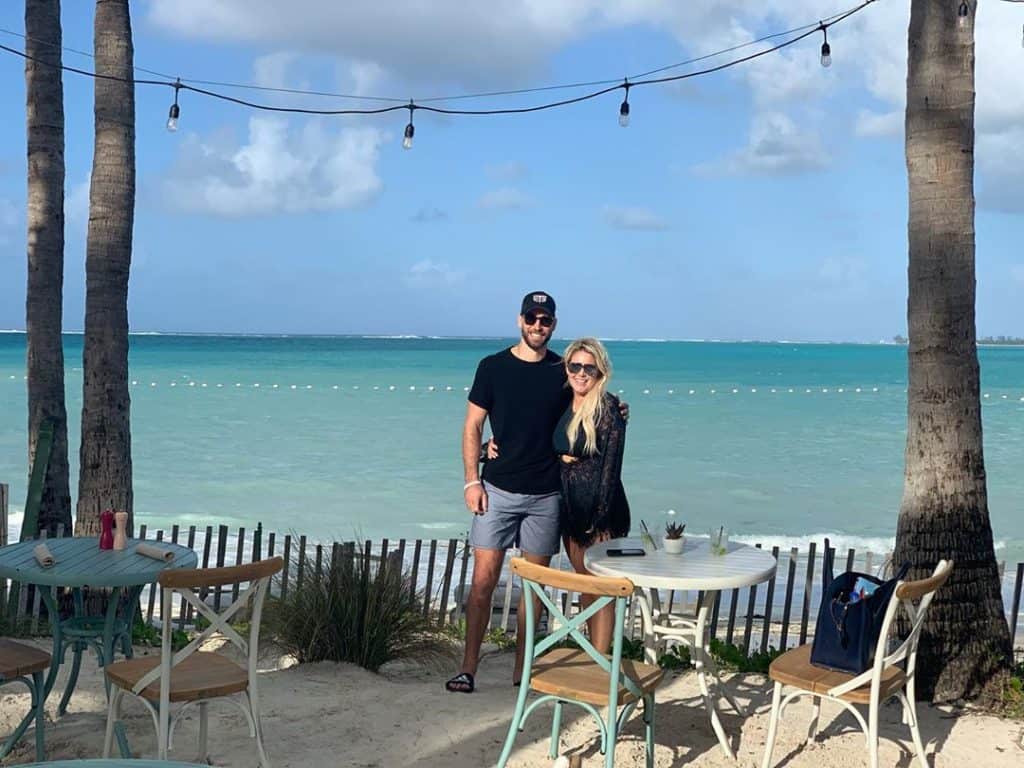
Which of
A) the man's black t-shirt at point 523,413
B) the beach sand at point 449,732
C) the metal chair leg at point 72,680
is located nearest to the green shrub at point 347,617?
the beach sand at point 449,732

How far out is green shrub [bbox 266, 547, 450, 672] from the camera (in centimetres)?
585

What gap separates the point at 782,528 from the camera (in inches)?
590

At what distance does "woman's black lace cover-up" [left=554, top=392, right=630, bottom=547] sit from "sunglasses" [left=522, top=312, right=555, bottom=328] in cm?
44

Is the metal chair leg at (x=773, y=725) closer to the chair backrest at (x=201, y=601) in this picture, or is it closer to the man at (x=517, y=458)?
the man at (x=517, y=458)

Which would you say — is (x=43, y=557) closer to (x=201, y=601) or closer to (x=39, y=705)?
(x=39, y=705)

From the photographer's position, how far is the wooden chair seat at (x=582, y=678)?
398 cm

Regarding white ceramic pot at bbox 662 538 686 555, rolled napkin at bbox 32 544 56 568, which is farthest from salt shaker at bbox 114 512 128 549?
white ceramic pot at bbox 662 538 686 555

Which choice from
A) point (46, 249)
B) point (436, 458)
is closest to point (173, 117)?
point (46, 249)

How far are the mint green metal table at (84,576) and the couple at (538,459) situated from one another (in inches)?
57.3

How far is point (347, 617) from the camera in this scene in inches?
229

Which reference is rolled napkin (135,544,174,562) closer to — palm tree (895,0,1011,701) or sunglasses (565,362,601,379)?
sunglasses (565,362,601,379)

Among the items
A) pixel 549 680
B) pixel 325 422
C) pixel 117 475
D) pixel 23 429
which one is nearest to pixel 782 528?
pixel 117 475

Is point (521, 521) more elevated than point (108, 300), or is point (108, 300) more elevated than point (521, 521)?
point (108, 300)

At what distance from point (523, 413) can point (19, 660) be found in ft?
8.05
